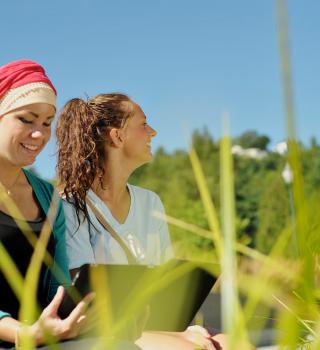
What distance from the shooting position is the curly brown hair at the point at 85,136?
2.53 meters

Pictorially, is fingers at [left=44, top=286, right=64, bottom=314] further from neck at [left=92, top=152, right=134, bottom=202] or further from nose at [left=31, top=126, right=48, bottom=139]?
neck at [left=92, top=152, right=134, bottom=202]

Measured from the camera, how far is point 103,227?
2.44 metres

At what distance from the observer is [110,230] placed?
7.95 feet

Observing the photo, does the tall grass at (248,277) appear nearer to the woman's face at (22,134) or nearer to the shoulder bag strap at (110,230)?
the woman's face at (22,134)

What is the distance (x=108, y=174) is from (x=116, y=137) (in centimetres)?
16

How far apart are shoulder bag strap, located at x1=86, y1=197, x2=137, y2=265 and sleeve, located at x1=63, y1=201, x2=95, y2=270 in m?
0.08

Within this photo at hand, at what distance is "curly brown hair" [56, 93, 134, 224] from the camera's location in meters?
2.53

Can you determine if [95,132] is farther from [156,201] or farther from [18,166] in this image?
[18,166]

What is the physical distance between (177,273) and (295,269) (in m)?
0.09

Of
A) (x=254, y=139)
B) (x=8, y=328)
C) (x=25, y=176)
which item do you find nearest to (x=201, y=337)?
(x=8, y=328)

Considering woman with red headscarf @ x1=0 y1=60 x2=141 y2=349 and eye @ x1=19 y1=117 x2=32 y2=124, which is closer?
woman with red headscarf @ x1=0 y1=60 x2=141 y2=349

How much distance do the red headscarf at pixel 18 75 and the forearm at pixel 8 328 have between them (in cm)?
74

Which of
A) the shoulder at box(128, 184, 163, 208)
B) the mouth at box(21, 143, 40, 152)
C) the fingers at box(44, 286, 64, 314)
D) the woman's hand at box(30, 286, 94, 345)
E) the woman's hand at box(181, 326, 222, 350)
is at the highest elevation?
the mouth at box(21, 143, 40, 152)

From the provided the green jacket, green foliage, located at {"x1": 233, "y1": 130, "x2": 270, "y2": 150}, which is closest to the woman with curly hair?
the green jacket
